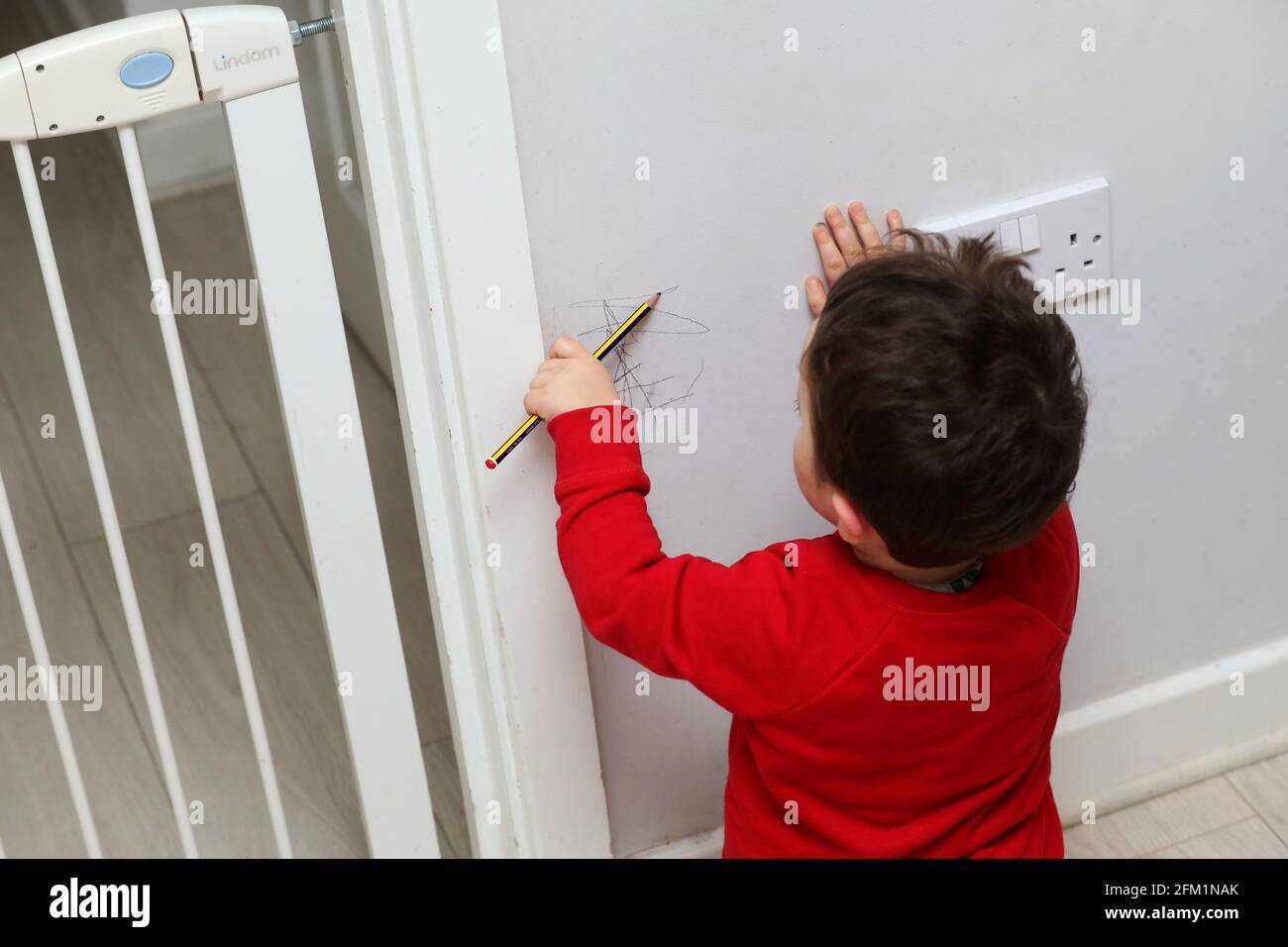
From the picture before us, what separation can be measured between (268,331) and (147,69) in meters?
0.18

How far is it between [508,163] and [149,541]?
3.29ft

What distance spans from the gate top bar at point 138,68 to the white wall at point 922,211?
0.51 feet

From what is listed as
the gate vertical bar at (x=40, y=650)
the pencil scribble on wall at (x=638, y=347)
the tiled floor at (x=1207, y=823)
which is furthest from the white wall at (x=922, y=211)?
the gate vertical bar at (x=40, y=650)

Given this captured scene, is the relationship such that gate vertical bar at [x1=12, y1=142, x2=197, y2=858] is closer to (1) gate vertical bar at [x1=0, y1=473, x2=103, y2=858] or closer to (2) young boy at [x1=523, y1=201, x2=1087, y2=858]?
A: (1) gate vertical bar at [x1=0, y1=473, x2=103, y2=858]

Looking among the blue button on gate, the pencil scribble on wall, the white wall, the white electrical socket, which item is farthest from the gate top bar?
the white electrical socket

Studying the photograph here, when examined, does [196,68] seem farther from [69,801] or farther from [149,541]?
[149,541]

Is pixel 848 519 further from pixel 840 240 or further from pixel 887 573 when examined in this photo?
pixel 840 240

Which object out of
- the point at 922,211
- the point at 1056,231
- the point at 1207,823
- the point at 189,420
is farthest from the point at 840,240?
the point at 1207,823

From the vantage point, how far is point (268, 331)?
0.90m

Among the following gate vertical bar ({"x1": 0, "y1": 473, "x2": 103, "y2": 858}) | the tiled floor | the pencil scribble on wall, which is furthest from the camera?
the tiled floor

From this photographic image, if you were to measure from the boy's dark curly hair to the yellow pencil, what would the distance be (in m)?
0.18

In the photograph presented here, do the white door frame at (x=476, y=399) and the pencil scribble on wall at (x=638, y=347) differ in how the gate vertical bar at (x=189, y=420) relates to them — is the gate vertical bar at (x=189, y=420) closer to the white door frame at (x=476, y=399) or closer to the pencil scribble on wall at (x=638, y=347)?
the white door frame at (x=476, y=399)

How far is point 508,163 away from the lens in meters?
0.88

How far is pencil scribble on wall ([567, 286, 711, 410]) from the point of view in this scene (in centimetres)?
95
